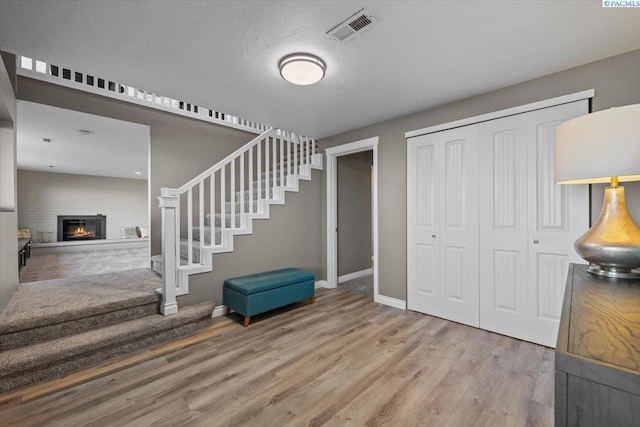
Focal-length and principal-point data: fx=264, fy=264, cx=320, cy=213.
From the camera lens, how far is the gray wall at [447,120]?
79.4 inches

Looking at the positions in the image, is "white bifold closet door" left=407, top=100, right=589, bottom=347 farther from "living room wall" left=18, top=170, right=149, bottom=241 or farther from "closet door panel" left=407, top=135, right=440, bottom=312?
"living room wall" left=18, top=170, right=149, bottom=241

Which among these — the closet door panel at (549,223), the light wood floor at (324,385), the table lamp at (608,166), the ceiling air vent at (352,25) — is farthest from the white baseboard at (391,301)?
the ceiling air vent at (352,25)

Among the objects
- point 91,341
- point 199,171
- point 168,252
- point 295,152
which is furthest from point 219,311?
point 295,152

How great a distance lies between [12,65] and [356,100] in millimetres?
3338

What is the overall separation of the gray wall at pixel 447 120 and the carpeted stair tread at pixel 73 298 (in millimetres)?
2548

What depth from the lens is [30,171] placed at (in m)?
6.98

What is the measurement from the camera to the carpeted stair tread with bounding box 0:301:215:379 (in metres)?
1.82

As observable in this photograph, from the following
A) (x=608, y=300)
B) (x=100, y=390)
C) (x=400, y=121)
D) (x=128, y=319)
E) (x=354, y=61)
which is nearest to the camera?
(x=608, y=300)

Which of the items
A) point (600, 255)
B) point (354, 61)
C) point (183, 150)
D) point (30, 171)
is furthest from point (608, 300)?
point (30, 171)

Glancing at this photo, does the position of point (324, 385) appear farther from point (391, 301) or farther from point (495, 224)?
point (495, 224)

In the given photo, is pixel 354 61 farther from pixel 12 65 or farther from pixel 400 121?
pixel 12 65

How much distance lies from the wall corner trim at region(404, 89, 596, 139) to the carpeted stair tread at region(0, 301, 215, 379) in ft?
10.2

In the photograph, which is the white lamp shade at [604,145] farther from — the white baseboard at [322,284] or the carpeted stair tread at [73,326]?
the carpeted stair tread at [73,326]

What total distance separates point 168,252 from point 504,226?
327 centimetres
